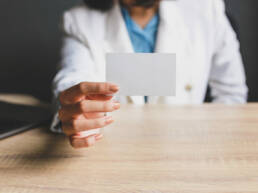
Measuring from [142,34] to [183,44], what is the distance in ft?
0.49

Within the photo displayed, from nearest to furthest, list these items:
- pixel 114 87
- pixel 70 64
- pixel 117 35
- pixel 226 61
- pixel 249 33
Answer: pixel 114 87 → pixel 70 64 → pixel 117 35 → pixel 226 61 → pixel 249 33

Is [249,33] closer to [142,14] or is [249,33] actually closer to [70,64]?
[142,14]

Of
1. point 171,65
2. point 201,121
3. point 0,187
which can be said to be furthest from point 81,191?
point 201,121

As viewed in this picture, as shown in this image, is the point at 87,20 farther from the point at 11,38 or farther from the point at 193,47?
the point at 11,38

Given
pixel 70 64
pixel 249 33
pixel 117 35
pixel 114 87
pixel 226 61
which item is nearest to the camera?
pixel 114 87

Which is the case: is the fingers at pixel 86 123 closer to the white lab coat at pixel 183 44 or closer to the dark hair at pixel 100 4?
the white lab coat at pixel 183 44

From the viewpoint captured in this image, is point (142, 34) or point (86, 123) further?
point (142, 34)

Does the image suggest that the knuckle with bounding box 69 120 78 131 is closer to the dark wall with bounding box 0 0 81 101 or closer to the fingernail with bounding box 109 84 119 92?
the fingernail with bounding box 109 84 119 92

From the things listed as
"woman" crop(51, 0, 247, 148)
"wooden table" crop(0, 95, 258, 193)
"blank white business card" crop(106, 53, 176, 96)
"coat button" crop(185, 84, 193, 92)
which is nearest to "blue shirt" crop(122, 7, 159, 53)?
"woman" crop(51, 0, 247, 148)

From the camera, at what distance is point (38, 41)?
156cm

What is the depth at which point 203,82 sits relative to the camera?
43.2 inches

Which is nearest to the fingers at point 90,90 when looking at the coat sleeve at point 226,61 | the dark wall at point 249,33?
the coat sleeve at point 226,61

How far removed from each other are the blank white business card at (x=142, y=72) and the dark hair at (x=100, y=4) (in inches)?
24.4

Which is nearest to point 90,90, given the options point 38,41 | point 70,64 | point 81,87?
point 81,87
